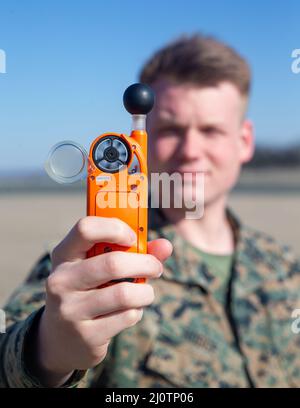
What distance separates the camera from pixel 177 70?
2.97 m

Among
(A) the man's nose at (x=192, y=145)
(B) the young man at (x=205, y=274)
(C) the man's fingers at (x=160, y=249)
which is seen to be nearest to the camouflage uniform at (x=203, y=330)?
(B) the young man at (x=205, y=274)

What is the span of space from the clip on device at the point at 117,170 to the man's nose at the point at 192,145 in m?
1.39

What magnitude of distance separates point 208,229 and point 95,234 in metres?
1.95

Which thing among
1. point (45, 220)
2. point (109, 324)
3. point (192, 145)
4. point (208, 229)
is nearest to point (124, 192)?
point (109, 324)

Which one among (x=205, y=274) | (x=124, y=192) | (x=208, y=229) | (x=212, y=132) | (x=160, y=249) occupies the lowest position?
(x=205, y=274)

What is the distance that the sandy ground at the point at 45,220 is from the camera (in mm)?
10125

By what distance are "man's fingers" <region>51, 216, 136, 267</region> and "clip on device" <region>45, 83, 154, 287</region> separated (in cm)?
3

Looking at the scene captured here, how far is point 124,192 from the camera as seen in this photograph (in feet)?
4.51

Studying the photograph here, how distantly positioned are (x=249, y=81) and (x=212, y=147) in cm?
64

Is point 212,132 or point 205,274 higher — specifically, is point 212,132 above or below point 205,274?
above

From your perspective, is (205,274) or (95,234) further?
(205,274)

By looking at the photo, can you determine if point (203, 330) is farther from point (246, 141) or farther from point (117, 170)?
point (117, 170)
